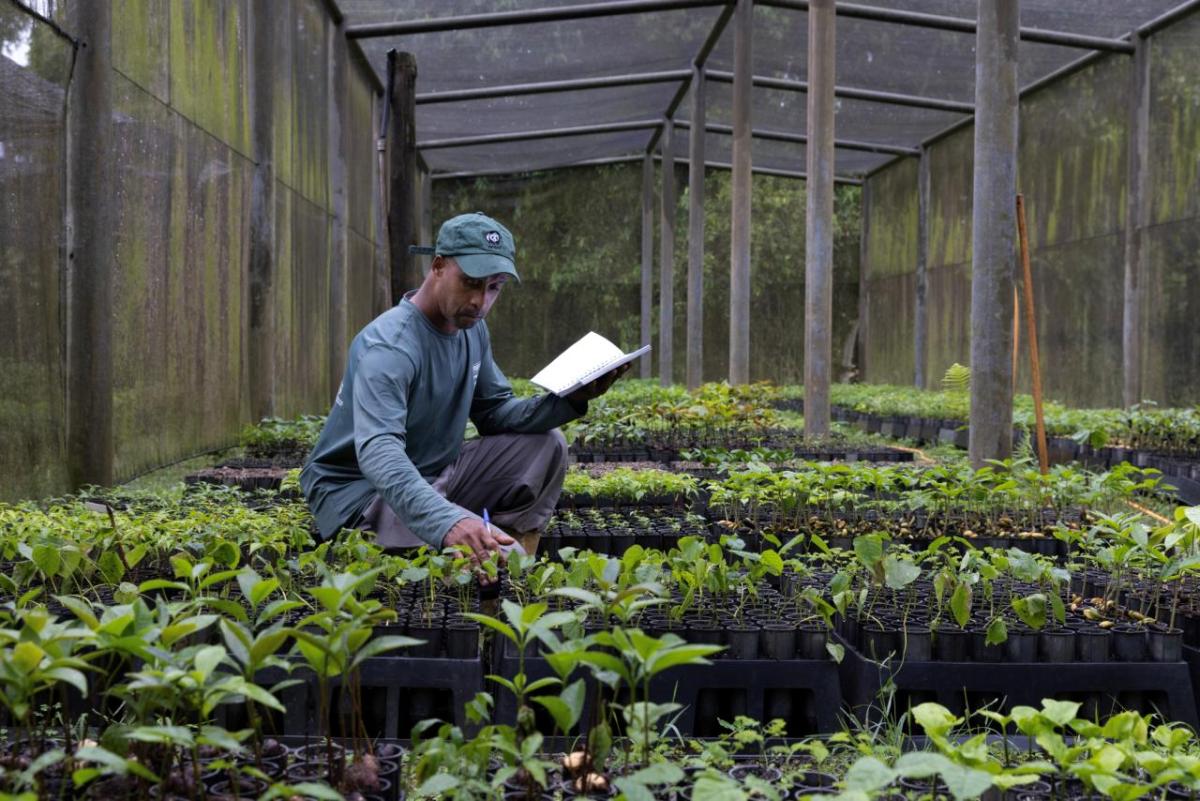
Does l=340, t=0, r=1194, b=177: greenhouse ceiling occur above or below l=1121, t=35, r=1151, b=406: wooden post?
above

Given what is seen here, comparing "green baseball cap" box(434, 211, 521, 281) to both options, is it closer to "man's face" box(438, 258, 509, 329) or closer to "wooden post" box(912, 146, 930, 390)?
"man's face" box(438, 258, 509, 329)

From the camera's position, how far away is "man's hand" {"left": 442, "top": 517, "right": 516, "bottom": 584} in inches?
115

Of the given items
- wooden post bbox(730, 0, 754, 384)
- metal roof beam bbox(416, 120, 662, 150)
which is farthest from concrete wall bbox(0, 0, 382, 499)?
metal roof beam bbox(416, 120, 662, 150)

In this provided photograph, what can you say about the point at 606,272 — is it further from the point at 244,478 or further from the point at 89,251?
the point at 89,251

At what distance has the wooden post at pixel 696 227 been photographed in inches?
625

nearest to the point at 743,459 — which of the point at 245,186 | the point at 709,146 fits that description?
the point at 245,186

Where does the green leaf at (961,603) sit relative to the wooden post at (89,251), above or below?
below

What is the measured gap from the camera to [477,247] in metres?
3.55

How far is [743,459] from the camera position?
7137 mm

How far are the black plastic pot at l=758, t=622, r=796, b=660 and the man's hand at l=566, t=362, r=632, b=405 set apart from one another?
1.24 metres

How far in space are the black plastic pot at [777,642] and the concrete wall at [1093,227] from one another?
1120 cm

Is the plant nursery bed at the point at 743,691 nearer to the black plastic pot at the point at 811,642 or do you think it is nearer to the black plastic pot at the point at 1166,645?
the black plastic pot at the point at 811,642

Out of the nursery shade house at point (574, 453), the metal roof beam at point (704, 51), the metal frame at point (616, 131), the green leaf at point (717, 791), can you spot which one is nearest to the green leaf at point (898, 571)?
the nursery shade house at point (574, 453)

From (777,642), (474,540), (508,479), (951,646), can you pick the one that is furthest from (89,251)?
(951,646)
